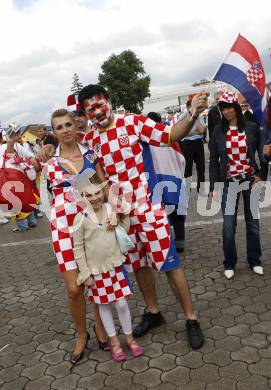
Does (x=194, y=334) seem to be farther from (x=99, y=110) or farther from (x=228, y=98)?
(x=228, y=98)

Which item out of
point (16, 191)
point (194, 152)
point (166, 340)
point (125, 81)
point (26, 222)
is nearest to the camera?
point (166, 340)

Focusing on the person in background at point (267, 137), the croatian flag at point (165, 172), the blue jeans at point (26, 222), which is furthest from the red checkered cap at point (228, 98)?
the blue jeans at point (26, 222)

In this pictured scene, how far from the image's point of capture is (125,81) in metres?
54.8

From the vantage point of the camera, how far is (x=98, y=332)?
3.29 metres

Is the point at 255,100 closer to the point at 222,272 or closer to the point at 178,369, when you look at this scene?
the point at 222,272

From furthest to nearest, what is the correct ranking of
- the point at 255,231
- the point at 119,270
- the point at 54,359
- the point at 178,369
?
the point at 255,231 < the point at 54,359 < the point at 119,270 < the point at 178,369

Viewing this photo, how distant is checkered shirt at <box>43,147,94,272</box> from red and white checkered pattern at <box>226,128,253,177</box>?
70.0 inches

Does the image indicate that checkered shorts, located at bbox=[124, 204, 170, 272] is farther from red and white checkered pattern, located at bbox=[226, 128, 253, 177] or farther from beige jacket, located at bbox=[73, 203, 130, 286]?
red and white checkered pattern, located at bbox=[226, 128, 253, 177]

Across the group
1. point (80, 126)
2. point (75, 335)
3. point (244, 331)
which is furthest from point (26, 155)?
point (244, 331)

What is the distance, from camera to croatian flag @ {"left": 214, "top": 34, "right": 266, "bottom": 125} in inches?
139

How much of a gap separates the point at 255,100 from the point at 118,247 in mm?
2002

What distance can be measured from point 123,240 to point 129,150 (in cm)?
67

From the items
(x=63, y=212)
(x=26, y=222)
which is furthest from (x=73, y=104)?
(x=26, y=222)

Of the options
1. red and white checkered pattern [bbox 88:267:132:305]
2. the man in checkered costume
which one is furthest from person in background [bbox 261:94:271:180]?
red and white checkered pattern [bbox 88:267:132:305]
